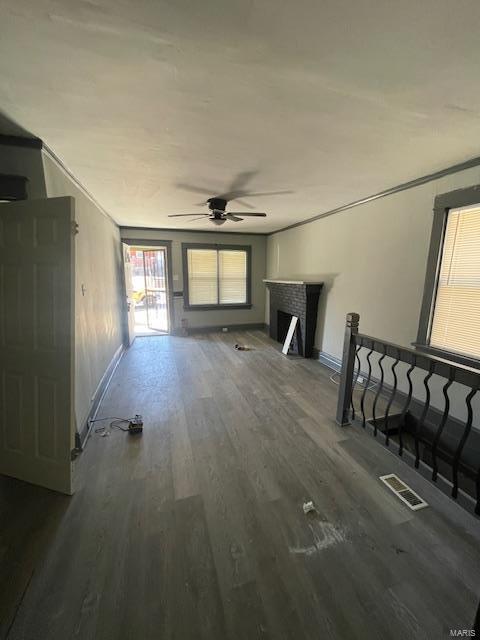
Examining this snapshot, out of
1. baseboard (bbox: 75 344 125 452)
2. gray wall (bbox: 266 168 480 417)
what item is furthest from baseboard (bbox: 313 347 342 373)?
baseboard (bbox: 75 344 125 452)

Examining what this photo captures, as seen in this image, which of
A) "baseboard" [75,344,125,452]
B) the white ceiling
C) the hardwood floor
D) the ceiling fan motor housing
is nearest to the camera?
the white ceiling

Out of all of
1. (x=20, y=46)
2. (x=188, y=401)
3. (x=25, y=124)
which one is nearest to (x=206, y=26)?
(x=20, y=46)

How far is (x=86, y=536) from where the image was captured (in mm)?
1448

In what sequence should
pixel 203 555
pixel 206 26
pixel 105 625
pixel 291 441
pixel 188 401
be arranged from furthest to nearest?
pixel 188 401, pixel 291 441, pixel 203 555, pixel 105 625, pixel 206 26

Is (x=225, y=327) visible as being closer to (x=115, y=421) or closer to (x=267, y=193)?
(x=267, y=193)

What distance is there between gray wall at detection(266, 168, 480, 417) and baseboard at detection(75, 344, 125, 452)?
3.37m

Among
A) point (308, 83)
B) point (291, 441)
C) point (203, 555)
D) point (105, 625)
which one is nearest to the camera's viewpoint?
point (105, 625)

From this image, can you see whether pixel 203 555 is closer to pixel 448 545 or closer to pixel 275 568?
pixel 275 568

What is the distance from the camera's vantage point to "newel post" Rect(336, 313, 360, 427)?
2.38 m

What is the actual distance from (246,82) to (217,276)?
16.3 ft

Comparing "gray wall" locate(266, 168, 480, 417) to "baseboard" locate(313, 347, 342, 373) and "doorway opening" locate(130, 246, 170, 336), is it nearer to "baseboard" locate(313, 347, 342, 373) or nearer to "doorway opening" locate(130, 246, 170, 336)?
"baseboard" locate(313, 347, 342, 373)

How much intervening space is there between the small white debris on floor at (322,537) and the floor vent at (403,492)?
1.75 ft

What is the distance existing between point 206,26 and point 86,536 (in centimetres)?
251

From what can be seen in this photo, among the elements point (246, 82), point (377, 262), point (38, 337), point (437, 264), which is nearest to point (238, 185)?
point (246, 82)
